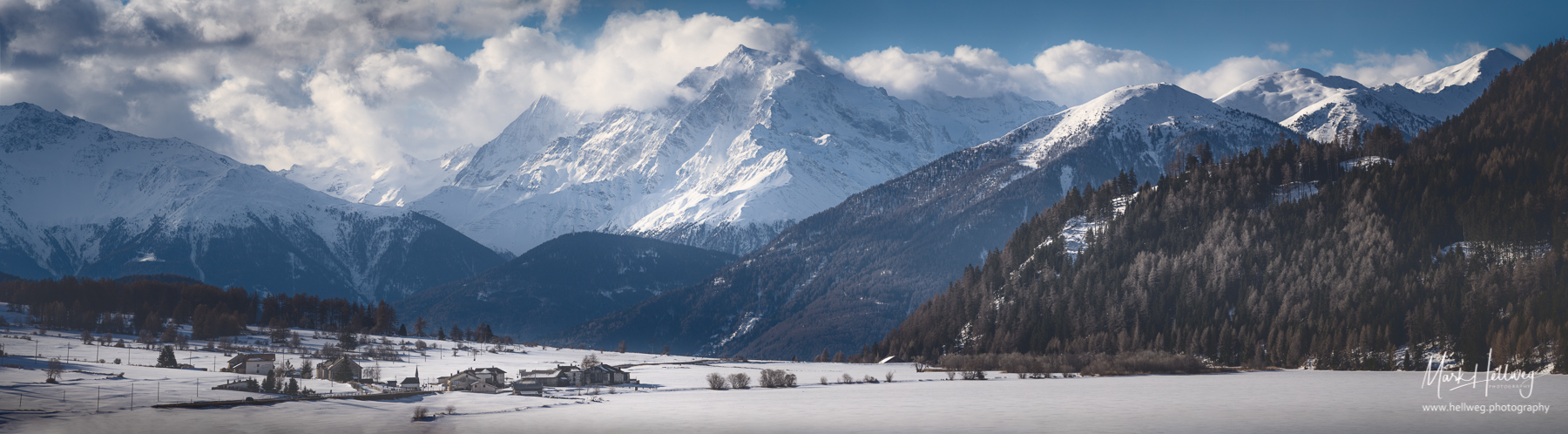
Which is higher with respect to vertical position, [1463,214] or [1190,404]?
[1463,214]

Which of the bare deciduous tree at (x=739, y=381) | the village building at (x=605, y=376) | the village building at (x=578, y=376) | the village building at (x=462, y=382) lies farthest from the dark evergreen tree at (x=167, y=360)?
the bare deciduous tree at (x=739, y=381)

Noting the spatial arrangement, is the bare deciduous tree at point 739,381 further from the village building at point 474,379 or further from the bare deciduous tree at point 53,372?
the bare deciduous tree at point 53,372

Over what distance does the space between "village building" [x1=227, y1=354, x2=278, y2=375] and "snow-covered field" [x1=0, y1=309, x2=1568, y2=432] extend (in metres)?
15.2

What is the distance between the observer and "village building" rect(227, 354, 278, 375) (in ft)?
550

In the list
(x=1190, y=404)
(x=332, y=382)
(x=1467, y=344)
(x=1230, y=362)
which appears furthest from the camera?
(x=1230, y=362)

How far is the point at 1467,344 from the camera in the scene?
525 feet

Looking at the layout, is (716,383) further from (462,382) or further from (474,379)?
(462,382)

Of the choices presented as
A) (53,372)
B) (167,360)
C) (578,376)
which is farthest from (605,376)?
(53,372)

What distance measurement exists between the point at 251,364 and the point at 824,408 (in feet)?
333

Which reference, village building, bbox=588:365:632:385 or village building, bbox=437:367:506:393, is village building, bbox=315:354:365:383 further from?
village building, bbox=588:365:632:385

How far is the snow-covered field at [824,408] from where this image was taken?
92125 mm

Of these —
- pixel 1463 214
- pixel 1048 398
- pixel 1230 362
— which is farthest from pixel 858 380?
pixel 1463 214

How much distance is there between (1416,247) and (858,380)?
10154 centimetres

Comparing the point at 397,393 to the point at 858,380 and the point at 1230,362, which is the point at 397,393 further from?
the point at 1230,362
